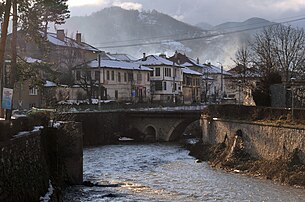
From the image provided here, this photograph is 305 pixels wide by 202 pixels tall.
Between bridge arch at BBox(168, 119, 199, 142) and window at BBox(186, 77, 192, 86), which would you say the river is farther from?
window at BBox(186, 77, 192, 86)

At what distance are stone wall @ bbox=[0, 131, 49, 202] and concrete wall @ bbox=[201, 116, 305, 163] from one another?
16644mm

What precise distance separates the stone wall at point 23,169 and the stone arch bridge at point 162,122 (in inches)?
1579

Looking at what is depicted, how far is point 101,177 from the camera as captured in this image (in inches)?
1329

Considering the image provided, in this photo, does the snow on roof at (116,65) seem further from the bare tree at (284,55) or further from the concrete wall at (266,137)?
the concrete wall at (266,137)

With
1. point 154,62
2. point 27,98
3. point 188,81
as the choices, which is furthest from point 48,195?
point 188,81

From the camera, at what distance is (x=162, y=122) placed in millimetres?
63969

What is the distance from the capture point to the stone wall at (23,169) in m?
15.4

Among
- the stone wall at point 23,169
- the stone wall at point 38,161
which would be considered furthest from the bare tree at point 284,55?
the stone wall at point 23,169

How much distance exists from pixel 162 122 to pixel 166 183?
32.6 meters

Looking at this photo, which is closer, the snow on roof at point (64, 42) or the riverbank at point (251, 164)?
the riverbank at point (251, 164)

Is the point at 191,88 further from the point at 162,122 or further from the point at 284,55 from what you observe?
the point at 284,55

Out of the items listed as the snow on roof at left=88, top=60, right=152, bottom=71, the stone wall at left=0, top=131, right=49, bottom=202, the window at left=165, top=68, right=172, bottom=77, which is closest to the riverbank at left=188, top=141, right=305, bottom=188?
the stone wall at left=0, top=131, right=49, bottom=202

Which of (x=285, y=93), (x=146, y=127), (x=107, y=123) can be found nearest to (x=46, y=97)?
(x=107, y=123)

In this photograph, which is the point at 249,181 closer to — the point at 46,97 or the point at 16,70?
the point at 16,70
